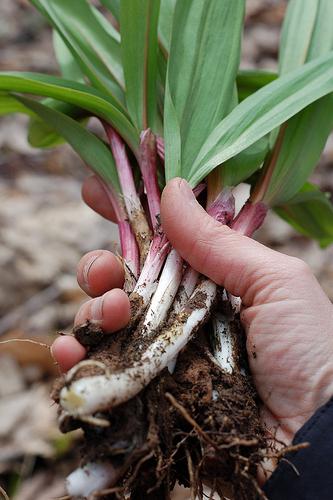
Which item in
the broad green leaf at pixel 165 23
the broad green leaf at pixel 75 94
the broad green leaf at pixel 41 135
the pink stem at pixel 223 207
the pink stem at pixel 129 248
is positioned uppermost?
the broad green leaf at pixel 165 23

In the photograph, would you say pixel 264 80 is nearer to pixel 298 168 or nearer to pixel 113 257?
pixel 298 168

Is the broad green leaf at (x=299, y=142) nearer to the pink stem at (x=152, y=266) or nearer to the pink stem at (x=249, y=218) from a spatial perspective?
the pink stem at (x=249, y=218)

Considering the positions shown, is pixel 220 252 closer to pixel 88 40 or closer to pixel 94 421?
pixel 94 421

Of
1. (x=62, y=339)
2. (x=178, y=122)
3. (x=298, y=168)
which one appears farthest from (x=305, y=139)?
(x=62, y=339)

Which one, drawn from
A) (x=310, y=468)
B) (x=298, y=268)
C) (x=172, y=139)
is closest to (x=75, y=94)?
(x=172, y=139)

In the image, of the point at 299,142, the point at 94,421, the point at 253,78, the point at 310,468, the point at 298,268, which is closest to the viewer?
the point at 94,421

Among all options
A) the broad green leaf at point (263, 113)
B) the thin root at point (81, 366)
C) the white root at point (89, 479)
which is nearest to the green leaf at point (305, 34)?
the broad green leaf at point (263, 113)

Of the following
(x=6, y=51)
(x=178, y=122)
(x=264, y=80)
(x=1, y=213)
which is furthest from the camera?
(x=6, y=51)
